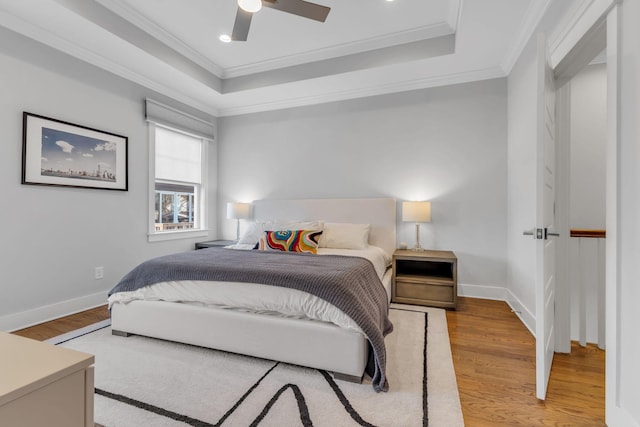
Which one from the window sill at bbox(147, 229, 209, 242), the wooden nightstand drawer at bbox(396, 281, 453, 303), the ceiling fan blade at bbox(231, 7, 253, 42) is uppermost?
the ceiling fan blade at bbox(231, 7, 253, 42)

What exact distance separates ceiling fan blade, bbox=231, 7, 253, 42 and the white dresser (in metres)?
2.20

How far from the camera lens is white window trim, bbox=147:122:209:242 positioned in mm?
3654

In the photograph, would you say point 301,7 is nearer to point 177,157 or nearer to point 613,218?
point 613,218

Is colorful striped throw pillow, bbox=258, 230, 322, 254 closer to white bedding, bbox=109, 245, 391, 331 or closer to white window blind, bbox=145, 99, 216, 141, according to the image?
white bedding, bbox=109, 245, 391, 331

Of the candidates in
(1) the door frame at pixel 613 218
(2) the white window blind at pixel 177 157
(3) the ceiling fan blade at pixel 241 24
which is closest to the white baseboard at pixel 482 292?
(1) the door frame at pixel 613 218

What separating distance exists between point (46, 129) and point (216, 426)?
2895 mm

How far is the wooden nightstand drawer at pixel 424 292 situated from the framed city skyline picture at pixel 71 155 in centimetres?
321

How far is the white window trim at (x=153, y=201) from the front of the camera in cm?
365

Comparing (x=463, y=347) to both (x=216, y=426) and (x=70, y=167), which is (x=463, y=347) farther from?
(x=70, y=167)

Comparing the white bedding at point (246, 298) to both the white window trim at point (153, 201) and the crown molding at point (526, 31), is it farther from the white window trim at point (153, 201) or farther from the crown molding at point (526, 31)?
the crown molding at point (526, 31)

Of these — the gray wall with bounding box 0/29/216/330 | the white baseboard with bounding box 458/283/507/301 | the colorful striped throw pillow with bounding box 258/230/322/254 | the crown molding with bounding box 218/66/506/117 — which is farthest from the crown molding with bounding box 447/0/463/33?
the gray wall with bounding box 0/29/216/330

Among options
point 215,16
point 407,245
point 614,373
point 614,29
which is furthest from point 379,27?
point 614,373

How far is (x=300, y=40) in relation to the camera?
320 cm

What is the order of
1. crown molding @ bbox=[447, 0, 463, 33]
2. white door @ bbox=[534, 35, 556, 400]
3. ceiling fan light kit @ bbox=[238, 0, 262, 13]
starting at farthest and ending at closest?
crown molding @ bbox=[447, 0, 463, 33] → ceiling fan light kit @ bbox=[238, 0, 262, 13] → white door @ bbox=[534, 35, 556, 400]
